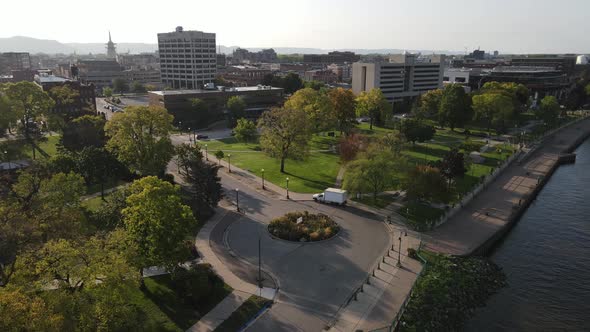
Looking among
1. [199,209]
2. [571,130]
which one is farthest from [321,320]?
[571,130]

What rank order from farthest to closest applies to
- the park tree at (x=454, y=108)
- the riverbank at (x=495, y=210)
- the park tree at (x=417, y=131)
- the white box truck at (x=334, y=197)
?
the park tree at (x=454, y=108)
the park tree at (x=417, y=131)
the white box truck at (x=334, y=197)
the riverbank at (x=495, y=210)

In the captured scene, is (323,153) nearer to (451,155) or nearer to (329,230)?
(451,155)

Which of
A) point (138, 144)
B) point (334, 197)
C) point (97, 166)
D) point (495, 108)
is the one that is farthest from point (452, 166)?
point (495, 108)

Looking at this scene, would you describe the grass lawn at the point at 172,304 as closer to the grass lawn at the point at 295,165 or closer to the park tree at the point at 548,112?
the grass lawn at the point at 295,165

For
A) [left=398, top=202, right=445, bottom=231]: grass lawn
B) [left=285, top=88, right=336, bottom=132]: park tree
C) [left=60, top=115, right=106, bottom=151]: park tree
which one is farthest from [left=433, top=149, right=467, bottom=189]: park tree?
[left=60, top=115, right=106, bottom=151]: park tree

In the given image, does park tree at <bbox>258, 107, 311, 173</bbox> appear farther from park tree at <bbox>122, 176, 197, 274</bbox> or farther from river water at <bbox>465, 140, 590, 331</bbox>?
park tree at <bbox>122, 176, 197, 274</bbox>

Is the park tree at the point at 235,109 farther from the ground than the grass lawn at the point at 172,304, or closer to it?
farther from the ground

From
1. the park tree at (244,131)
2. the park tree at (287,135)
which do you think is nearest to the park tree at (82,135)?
the park tree at (244,131)
